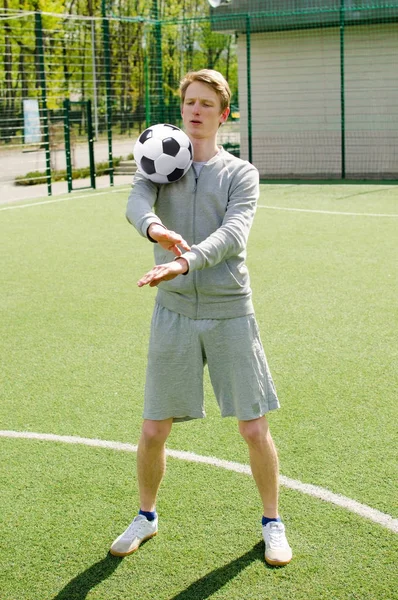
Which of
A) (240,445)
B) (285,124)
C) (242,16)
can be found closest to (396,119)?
(285,124)

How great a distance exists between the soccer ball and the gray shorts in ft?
1.71

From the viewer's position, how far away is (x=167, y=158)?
9.71 ft

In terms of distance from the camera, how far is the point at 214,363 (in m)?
3.08

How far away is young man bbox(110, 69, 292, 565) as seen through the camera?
3.02 metres

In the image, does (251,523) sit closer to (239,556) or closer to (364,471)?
(239,556)

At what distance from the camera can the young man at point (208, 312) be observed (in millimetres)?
3021

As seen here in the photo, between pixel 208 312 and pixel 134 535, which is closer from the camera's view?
pixel 208 312

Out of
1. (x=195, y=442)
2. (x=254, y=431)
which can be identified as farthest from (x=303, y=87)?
(x=254, y=431)

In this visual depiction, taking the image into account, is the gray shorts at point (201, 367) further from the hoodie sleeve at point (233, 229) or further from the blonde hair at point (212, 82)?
the blonde hair at point (212, 82)

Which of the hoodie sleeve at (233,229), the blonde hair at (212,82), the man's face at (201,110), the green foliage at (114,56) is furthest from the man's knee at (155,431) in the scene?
the green foliage at (114,56)

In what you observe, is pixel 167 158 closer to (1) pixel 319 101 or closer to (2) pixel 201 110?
(2) pixel 201 110

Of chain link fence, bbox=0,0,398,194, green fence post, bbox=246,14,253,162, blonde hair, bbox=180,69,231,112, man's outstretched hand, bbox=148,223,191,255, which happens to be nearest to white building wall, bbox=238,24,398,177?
chain link fence, bbox=0,0,398,194

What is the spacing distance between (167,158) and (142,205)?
0.65ft

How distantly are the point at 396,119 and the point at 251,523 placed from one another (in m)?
15.8
